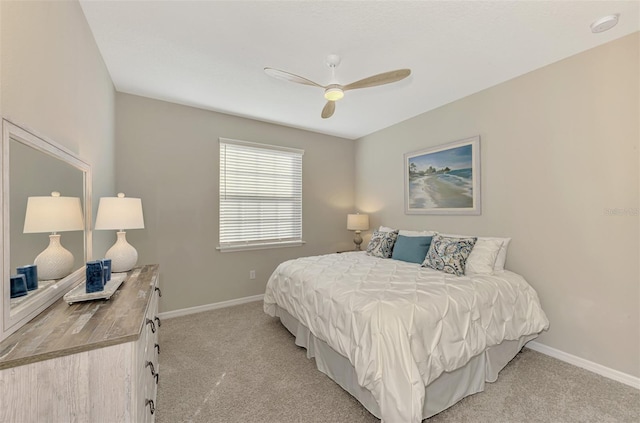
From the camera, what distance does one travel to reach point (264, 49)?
2.26 m

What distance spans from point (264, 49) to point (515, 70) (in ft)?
7.92

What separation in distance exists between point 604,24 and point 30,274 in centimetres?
378

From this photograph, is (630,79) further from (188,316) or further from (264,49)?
(188,316)

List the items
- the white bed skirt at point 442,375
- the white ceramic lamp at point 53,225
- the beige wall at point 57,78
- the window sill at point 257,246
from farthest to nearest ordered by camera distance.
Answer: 1. the window sill at point 257,246
2. the white bed skirt at point 442,375
3. the white ceramic lamp at point 53,225
4. the beige wall at point 57,78

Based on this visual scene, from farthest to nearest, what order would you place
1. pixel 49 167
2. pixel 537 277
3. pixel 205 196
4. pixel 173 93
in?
pixel 205 196 < pixel 173 93 < pixel 537 277 < pixel 49 167

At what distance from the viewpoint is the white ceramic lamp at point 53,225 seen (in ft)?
3.89

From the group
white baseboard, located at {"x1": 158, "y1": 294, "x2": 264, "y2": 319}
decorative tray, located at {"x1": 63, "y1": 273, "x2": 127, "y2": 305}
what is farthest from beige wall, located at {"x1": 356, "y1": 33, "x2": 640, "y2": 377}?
decorative tray, located at {"x1": 63, "y1": 273, "x2": 127, "y2": 305}

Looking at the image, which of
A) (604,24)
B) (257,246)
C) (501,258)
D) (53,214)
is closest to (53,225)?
(53,214)

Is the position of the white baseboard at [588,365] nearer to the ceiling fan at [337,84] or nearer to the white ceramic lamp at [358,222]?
the white ceramic lamp at [358,222]

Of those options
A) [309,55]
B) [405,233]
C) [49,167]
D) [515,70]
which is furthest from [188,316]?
[515,70]

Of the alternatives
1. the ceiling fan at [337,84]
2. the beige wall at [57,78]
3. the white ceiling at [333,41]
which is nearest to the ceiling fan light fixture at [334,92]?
the ceiling fan at [337,84]

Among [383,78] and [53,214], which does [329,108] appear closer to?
[383,78]

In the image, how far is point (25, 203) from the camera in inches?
43.8

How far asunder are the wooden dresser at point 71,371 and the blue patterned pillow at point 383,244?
2.75 meters
